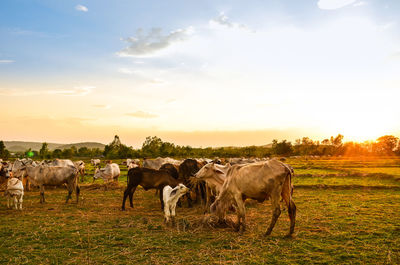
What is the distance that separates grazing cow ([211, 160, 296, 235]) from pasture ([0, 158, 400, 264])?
2.36 ft

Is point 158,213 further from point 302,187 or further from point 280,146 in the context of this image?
point 280,146

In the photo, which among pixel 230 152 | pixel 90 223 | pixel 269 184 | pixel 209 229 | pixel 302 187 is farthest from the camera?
pixel 230 152

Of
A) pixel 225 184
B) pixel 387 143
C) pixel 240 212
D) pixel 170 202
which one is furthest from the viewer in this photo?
pixel 387 143

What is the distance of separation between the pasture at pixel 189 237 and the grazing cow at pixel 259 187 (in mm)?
720

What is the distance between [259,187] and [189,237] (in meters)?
2.75

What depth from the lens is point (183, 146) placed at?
109 meters

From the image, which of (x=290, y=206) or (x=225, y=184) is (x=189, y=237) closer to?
(x=225, y=184)

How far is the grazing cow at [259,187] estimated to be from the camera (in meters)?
8.38

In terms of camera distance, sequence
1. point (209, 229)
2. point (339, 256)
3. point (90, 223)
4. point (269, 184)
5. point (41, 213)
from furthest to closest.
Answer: point (41, 213), point (90, 223), point (209, 229), point (269, 184), point (339, 256)

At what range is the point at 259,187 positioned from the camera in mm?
8633

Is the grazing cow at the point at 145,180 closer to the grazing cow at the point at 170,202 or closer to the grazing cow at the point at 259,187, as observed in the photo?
the grazing cow at the point at 170,202

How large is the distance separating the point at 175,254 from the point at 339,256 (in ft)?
13.9

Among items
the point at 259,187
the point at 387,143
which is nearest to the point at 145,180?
the point at 259,187

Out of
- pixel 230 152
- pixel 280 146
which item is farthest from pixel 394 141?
pixel 230 152
